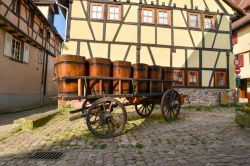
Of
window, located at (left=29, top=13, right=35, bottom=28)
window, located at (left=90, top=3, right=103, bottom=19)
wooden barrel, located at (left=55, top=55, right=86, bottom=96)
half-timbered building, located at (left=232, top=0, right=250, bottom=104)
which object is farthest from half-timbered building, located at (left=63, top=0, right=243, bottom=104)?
half-timbered building, located at (left=232, top=0, right=250, bottom=104)

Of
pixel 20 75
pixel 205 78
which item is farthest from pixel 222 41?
pixel 20 75

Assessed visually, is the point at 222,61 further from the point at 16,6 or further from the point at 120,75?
the point at 16,6

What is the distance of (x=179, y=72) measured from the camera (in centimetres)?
1268

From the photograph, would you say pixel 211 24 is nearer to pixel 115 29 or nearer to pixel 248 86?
pixel 115 29

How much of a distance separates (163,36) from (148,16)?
1529 millimetres

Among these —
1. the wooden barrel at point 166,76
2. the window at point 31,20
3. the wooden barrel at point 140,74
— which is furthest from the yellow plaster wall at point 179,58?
the window at point 31,20

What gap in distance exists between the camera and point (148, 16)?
12578 millimetres

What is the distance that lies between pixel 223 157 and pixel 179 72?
957cm

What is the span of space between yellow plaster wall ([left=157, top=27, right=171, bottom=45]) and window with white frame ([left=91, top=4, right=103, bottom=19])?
11.8 ft

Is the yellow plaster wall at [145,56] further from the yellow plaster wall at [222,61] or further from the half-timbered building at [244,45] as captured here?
the half-timbered building at [244,45]

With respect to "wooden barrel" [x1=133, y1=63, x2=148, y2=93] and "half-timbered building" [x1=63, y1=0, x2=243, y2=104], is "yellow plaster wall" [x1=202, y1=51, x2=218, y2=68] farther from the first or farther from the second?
"wooden barrel" [x1=133, y1=63, x2=148, y2=93]

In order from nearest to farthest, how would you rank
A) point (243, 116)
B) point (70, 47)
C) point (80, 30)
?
point (243, 116) < point (70, 47) < point (80, 30)

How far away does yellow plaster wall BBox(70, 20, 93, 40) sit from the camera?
11.6 m

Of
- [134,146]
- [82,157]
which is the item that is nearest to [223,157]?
[134,146]
